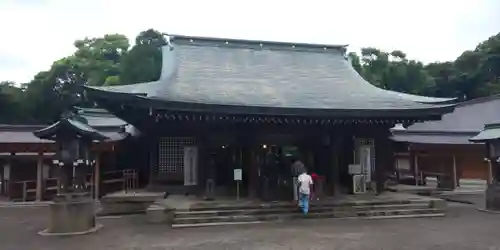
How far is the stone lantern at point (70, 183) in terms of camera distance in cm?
1070

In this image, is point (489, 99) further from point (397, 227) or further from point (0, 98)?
point (0, 98)

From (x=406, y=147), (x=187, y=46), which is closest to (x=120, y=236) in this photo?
(x=187, y=46)

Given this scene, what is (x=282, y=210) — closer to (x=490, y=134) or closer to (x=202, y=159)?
(x=202, y=159)

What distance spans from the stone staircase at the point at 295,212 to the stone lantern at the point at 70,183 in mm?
2338

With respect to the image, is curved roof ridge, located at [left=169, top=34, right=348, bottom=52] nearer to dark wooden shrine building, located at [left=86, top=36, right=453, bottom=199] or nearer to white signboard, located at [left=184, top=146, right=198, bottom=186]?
dark wooden shrine building, located at [left=86, top=36, right=453, bottom=199]

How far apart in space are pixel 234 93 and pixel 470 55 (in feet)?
130

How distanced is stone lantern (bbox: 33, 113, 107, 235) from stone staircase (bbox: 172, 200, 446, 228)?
2338 mm

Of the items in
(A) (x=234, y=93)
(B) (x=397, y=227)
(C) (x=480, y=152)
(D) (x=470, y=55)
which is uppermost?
(D) (x=470, y=55)

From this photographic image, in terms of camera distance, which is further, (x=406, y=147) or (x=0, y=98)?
(x=0, y=98)

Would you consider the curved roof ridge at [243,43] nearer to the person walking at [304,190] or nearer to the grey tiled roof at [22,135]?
the grey tiled roof at [22,135]

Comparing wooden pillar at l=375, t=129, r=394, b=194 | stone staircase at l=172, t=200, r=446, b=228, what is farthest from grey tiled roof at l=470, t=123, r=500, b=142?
wooden pillar at l=375, t=129, r=394, b=194

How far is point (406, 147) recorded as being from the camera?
23062mm

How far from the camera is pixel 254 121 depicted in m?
13.6

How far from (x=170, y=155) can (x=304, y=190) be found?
17.0 feet
